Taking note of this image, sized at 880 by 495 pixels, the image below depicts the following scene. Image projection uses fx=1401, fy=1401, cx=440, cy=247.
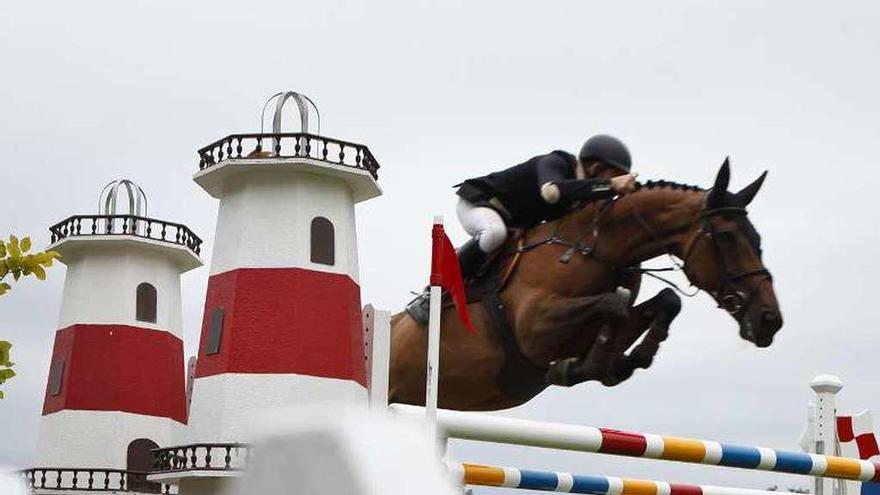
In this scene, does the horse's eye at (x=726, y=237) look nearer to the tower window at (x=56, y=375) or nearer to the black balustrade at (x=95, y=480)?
the black balustrade at (x=95, y=480)

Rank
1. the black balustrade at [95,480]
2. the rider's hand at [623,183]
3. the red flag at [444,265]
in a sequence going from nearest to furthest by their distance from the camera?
the red flag at [444,265]
the rider's hand at [623,183]
the black balustrade at [95,480]

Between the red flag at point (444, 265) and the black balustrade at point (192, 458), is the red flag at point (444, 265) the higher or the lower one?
the lower one

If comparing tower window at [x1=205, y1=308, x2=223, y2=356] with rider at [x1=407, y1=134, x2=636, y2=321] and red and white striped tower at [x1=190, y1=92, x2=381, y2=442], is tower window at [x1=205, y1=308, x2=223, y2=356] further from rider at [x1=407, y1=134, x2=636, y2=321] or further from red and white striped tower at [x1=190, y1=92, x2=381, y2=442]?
rider at [x1=407, y1=134, x2=636, y2=321]

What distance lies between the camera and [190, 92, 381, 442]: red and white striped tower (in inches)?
655

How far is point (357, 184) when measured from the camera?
18.6 meters

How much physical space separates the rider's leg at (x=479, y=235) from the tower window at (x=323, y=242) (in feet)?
39.2

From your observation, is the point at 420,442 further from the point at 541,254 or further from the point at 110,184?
the point at 110,184

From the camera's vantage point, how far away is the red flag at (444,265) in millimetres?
3979

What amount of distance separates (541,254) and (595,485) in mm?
1152

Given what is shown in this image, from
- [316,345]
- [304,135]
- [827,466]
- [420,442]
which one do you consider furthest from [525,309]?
[304,135]

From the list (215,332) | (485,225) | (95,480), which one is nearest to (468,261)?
(485,225)

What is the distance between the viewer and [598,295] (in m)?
5.23

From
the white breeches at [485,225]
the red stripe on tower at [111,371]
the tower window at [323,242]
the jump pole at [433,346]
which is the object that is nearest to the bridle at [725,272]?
the white breeches at [485,225]

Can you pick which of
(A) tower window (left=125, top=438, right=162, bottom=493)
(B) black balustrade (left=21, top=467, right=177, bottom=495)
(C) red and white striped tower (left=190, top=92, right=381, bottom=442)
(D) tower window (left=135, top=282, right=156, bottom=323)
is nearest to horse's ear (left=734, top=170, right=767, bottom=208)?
(C) red and white striped tower (left=190, top=92, right=381, bottom=442)
